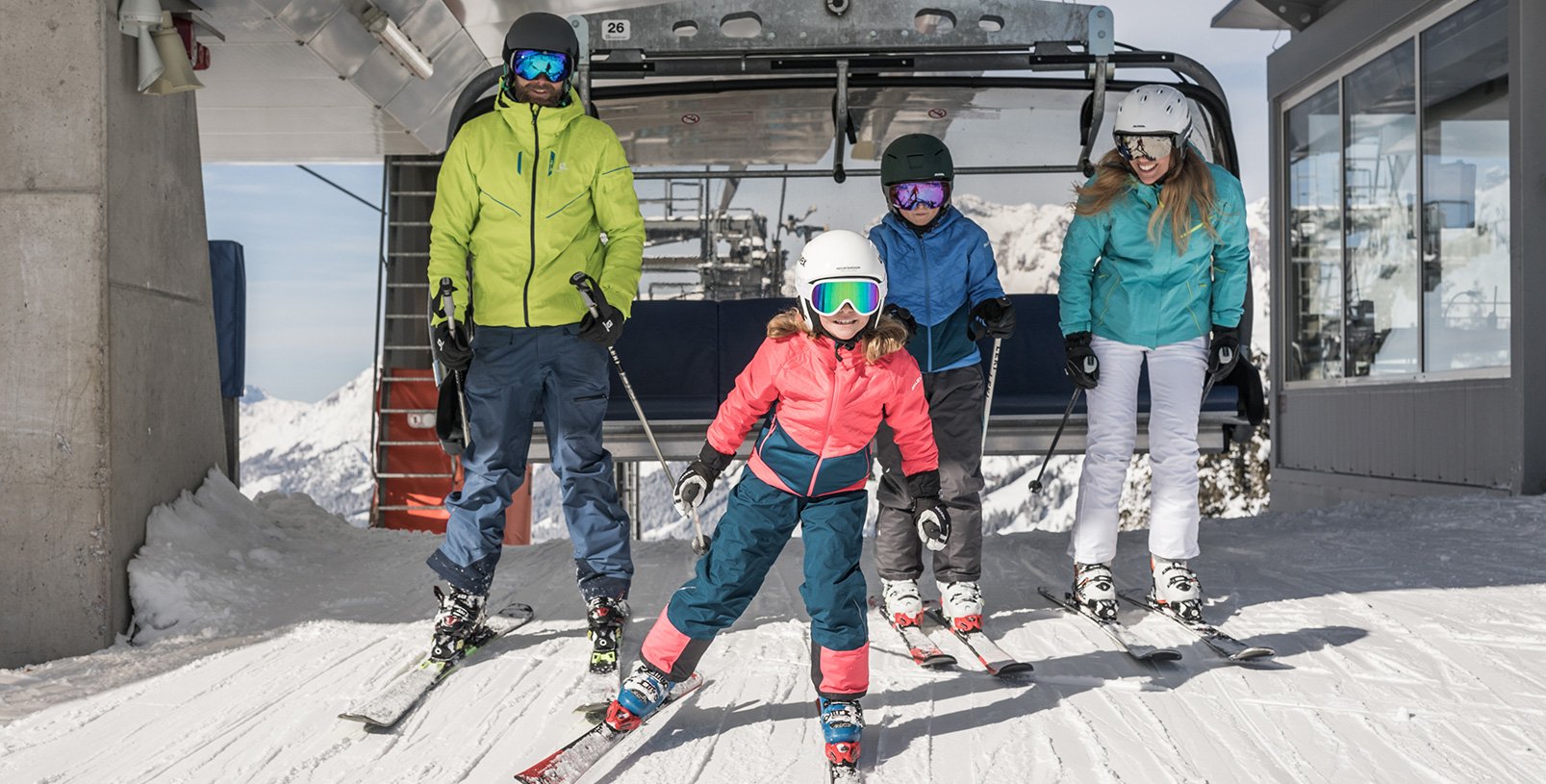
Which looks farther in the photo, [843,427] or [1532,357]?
[1532,357]

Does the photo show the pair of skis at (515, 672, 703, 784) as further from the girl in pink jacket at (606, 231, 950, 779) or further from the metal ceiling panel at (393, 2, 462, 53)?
the metal ceiling panel at (393, 2, 462, 53)

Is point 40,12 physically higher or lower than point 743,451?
higher

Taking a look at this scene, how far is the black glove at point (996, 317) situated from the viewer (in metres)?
3.61

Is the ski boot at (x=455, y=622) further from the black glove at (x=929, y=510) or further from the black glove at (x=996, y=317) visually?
the black glove at (x=996, y=317)

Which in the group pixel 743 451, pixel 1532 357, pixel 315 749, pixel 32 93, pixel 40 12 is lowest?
pixel 315 749

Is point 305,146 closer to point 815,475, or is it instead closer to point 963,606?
point 963,606

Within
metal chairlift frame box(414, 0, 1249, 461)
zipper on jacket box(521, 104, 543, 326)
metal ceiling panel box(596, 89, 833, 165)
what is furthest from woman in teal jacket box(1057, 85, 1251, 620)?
metal ceiling panel box(596, 89, 833, 165)

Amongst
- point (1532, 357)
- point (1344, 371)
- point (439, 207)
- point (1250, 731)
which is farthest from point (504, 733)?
point (1344, 371)

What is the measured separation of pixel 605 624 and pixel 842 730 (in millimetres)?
1011

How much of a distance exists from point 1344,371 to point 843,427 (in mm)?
7110

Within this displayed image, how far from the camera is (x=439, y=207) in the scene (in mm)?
3404

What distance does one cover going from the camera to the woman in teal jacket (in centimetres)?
372

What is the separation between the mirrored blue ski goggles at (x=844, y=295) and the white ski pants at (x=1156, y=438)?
1358mm

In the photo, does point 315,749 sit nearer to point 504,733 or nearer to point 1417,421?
point 504,733
